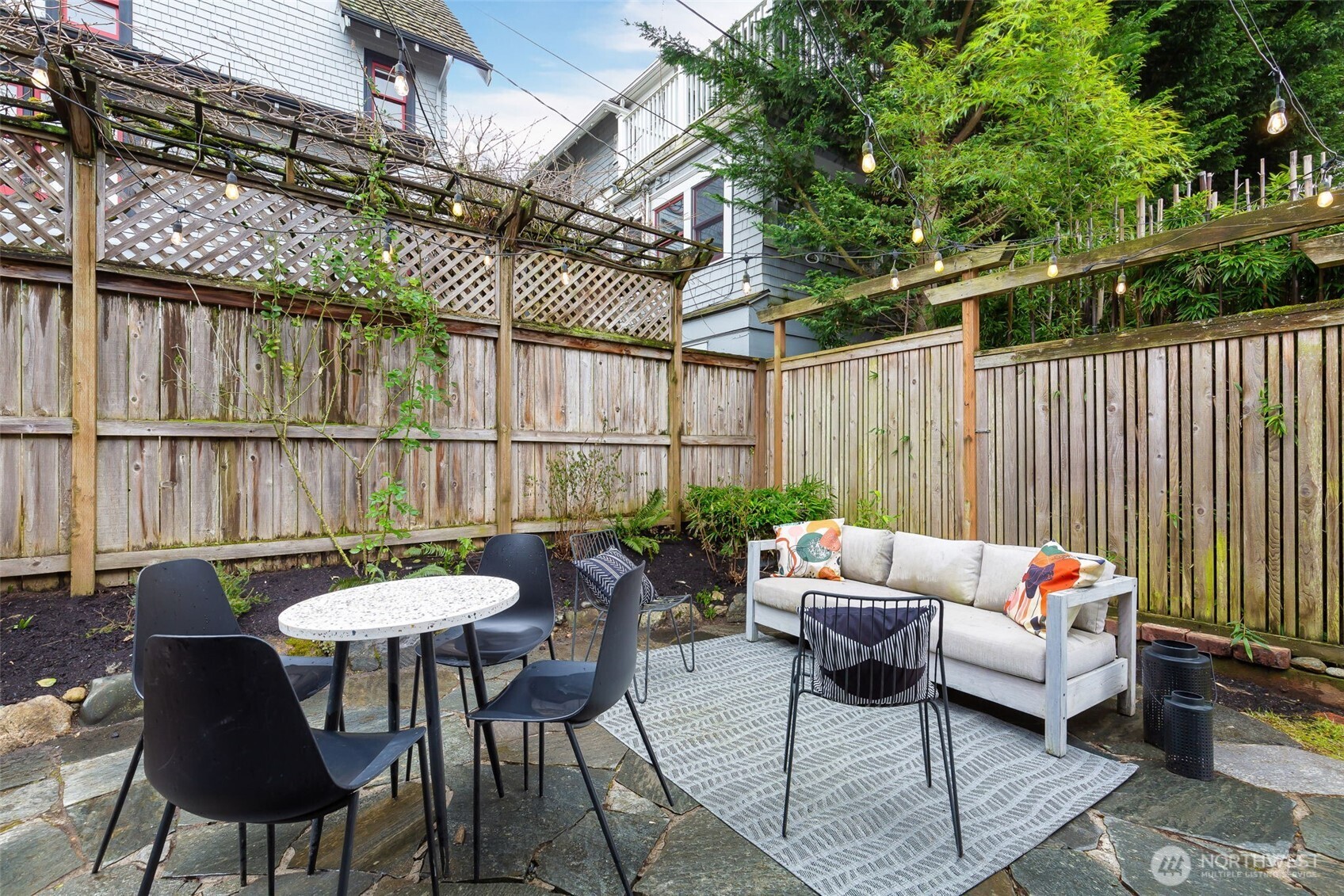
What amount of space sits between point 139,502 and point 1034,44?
786cm

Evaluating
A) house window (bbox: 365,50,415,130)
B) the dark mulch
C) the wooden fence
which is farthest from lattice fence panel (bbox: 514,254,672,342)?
house window (bbox: 365,50,415,130)

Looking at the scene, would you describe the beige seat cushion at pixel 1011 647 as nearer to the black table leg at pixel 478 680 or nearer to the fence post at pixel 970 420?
the fence post at pixel 970 420

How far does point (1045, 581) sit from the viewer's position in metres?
2.89

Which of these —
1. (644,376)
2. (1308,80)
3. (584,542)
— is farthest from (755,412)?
(1308,80)

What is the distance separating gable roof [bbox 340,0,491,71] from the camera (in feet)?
25.0

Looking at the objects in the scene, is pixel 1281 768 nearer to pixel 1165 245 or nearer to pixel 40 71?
pixel 1165 245

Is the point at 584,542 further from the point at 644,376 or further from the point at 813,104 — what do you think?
the point at 813,104

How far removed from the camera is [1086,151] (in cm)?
502

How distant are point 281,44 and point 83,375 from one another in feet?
20.1

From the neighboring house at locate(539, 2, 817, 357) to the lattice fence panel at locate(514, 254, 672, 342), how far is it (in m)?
1.25

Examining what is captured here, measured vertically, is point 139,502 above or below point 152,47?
below

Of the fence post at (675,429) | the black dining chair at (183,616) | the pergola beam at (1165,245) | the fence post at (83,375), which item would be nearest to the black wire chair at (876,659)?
the black dining chair at (183,616)

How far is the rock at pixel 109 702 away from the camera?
283 centimetres

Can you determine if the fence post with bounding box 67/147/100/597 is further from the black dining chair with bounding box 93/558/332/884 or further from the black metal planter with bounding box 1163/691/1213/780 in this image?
the black metal planter with bounding box 1163/691/1213/780
